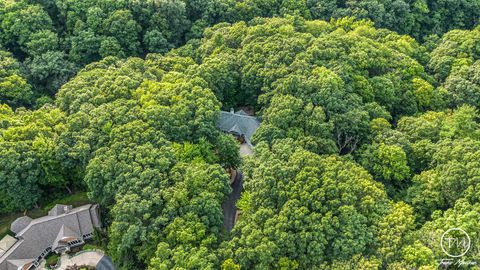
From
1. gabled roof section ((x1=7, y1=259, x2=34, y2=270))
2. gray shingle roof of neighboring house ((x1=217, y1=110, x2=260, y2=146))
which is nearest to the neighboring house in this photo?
gray shingle roof of neighboring house ((x1=217, y1=110, x2=260, y2=146))

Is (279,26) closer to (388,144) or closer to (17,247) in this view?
(388,144)

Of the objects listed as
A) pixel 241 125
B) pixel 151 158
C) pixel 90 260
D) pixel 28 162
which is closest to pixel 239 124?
pixel 241 125

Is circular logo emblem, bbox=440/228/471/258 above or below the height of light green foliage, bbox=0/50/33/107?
below

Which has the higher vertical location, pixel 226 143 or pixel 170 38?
pixel 170 38

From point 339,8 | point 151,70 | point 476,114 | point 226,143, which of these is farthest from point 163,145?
point 339,8

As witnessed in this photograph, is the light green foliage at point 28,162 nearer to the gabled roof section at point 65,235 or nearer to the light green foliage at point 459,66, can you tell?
the gabled roof section at point 65,235

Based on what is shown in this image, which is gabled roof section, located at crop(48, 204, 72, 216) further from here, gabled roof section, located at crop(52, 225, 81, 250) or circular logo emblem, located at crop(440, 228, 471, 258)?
circular logo emblem, located at crop(440, 228, 471, 258)
